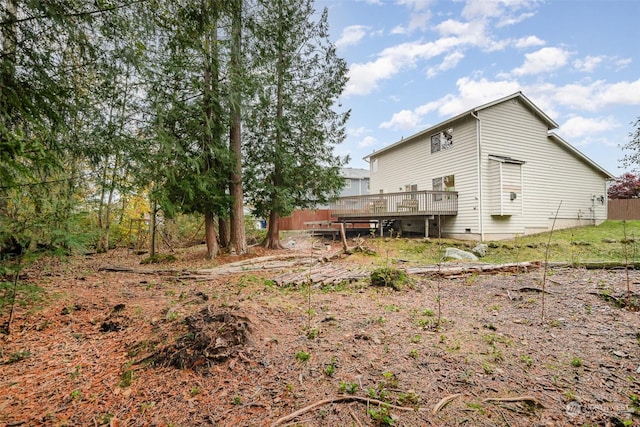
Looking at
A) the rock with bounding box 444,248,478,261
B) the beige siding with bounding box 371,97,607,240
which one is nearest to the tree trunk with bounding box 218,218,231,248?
the rock with bounding box 444,248,478,261

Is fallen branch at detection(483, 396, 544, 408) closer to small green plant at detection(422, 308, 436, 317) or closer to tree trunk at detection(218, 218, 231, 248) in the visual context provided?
small green plant at detection(422, 308, 436, 317)

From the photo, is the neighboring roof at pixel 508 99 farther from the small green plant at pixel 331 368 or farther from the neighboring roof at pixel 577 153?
the small green plant at pixel 331 368

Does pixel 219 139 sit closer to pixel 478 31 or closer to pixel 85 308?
pixel 85 308

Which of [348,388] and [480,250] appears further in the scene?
[480,250]

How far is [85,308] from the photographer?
4.27 m

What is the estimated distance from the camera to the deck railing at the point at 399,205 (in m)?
13.5

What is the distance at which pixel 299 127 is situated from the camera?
34.8 feet

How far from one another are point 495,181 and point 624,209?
42.0 feet

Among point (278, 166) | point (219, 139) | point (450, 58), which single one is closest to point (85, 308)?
point (219, 139)

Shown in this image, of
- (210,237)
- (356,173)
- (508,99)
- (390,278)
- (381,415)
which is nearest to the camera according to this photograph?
(381,415)

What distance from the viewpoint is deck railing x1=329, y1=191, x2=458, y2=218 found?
13.5m

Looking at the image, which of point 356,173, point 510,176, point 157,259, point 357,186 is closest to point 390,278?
point 157,259

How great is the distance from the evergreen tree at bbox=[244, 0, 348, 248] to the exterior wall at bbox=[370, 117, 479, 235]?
610 cm

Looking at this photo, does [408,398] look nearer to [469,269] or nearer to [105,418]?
[105,418]
